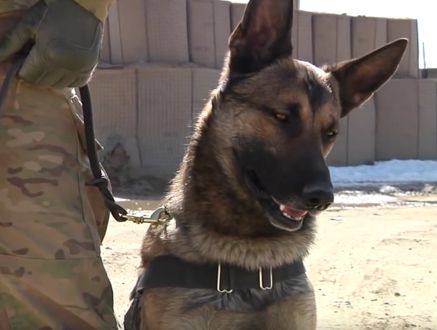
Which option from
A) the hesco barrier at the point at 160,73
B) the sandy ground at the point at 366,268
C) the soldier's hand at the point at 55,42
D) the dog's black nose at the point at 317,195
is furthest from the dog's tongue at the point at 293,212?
the hesco barrier at the point at 160,73

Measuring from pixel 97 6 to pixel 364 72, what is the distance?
1.28 m

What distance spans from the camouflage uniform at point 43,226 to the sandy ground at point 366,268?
181 cm

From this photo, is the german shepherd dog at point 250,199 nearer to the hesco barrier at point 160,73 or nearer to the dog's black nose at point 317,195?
the dog's black nose at point 317,195

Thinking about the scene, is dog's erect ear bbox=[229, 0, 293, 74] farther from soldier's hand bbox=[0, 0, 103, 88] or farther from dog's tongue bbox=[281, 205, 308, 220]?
soldier's hand bbox=[0, 0, 103, 88]

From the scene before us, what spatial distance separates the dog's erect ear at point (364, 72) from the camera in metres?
2.97

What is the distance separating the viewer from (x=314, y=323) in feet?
8.71

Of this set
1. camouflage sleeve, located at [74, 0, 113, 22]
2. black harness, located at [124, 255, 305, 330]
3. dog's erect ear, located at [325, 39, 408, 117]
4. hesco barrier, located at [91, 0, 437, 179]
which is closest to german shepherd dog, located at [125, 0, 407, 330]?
black harness, located at [124, 255, 305, 330]

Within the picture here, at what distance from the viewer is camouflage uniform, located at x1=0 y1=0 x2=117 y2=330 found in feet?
6.72

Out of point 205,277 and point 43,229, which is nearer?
point 43,229

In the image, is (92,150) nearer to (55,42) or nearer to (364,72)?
(55,42)

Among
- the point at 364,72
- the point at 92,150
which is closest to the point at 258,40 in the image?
the point at 364,72

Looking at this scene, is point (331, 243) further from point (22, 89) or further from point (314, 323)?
point (22, 89)

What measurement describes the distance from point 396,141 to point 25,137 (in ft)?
44.9

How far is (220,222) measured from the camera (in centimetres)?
266
